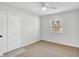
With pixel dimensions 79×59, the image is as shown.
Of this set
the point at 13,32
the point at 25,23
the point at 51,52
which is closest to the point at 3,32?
the point at 13,32

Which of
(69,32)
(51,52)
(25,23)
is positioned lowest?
(51,52)

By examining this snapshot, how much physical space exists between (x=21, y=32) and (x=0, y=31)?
134 centimetres

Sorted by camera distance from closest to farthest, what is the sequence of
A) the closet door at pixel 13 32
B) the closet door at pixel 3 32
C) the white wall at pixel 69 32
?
the closet door at pixel 3 32 < the closet door at pixel 13 32 < the white wall at pixel 69 32

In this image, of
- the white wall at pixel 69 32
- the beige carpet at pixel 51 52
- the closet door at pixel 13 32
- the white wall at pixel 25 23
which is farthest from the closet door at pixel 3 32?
the white wall at pixel 69 32

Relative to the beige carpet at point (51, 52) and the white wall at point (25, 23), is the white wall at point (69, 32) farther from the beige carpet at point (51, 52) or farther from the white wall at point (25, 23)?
the white wall at point (25, 23)

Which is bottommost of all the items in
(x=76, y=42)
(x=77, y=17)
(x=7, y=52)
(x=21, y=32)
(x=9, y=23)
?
(x=7, y=52)

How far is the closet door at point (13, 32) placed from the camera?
3.44 metres

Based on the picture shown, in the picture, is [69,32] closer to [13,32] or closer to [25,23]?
[25,23]

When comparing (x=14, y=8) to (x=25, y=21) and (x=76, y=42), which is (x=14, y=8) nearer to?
(x=25, y=21)

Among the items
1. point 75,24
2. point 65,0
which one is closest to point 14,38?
point 65,0

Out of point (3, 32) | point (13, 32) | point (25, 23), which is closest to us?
point (3, 32)

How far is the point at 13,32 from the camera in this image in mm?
3613

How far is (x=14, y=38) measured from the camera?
3707 mm

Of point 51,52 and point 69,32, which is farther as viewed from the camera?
point 69,32
